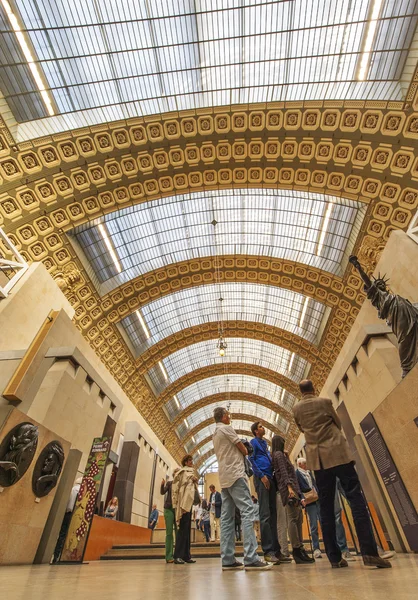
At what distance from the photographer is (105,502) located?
16.9 meters

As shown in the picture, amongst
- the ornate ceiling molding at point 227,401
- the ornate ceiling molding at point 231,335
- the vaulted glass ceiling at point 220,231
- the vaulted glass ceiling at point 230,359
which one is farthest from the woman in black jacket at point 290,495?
the ornate ceiling molding at point 227,401

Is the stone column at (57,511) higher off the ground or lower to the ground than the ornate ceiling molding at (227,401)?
lower

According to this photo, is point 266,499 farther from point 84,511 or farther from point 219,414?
point 84,511

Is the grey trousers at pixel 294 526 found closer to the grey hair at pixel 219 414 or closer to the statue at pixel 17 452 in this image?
the grey hair at pixel 219 414

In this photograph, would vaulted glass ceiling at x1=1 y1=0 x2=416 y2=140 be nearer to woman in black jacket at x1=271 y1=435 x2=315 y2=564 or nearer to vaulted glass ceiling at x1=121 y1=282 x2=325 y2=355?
vaulted glass ceiling at x1=121 y1=282 x2=325 y2=355

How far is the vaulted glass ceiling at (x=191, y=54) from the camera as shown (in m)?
10.1

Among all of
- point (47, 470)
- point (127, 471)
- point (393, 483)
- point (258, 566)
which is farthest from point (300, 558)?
point (127, 471)

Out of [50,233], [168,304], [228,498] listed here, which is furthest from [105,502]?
[228,498]

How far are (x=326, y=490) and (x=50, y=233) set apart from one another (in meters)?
13.9

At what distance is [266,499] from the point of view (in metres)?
4.70

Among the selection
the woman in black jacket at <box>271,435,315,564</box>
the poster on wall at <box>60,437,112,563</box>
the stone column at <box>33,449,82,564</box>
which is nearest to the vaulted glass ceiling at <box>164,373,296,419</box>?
the stone column at <box>33,449,82,564</box>

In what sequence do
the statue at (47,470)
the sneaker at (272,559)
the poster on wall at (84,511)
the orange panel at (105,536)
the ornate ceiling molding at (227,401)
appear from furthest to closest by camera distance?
the ornate ceiling molding at (227,401), the orange panel at (105,536), the statue at (47,470), the poster on wall at (84,511), the sneaker at (272,559)

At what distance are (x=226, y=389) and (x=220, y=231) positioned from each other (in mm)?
21350

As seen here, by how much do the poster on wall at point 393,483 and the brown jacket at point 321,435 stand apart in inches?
156
